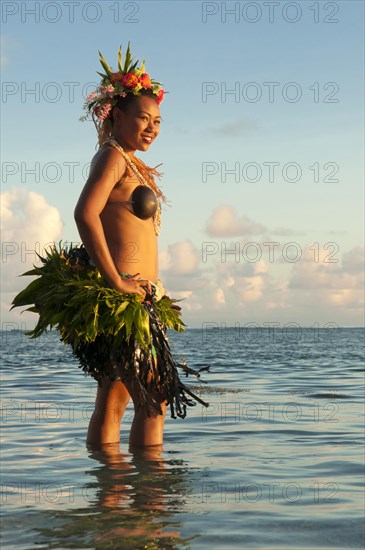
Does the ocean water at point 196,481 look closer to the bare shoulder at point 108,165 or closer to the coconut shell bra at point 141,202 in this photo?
the coconut shell bra at point 141,202

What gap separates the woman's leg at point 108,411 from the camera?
17.9 ft

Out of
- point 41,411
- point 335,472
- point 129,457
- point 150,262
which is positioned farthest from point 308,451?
point 41,411

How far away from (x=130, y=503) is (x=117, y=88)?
114 inches

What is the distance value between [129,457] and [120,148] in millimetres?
2178

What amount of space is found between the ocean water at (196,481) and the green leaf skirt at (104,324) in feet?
1.87

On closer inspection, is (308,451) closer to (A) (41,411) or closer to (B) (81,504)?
(B) (81,504)

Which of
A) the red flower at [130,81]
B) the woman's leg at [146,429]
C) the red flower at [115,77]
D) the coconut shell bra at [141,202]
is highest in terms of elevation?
the red flower at [115,77]

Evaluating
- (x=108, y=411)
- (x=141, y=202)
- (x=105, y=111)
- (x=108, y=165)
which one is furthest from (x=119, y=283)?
(x=105, y=111)

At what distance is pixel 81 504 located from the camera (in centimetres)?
441

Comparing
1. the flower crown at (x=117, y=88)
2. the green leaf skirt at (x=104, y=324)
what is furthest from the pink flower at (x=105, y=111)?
the green leaf skirt at (x=104, y=324)

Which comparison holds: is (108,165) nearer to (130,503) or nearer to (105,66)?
(105,66)

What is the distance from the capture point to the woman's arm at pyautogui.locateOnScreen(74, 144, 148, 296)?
5.01 m

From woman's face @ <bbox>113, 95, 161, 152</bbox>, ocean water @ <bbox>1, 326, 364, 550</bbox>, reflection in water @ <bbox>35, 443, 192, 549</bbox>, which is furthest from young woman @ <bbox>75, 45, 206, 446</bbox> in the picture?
ocean water @ <bbox>1, 326, 364, 550</bbox>

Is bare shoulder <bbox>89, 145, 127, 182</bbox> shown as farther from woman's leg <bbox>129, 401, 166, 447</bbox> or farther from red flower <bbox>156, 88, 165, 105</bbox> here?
woman's leg <bbox>129, 401, 166, 447</bbox>
